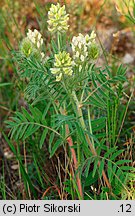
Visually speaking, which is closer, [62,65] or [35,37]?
[62,65]

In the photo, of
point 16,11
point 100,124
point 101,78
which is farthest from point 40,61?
point 16,11

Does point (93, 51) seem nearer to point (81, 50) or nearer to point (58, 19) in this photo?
point (81, 50)

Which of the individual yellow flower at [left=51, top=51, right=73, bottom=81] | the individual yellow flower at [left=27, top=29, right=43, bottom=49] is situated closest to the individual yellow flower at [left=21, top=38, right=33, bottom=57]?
the individual yellow flower at [left=27, top=29, right=43, bottom=49]

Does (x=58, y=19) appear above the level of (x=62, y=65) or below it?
above

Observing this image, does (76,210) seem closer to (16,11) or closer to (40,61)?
(40,61)

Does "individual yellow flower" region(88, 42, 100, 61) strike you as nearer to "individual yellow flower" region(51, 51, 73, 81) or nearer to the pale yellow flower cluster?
the pale yellow flower cluster

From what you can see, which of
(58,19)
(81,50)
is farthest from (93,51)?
(58,19)

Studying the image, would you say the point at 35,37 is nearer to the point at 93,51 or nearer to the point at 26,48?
the point at 26,48

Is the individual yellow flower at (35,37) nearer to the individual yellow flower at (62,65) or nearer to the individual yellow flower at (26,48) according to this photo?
the individual yellow flower at (26,48)

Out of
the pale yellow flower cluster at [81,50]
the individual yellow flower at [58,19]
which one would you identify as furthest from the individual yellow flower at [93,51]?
the individual yellow flower at [58,19]
